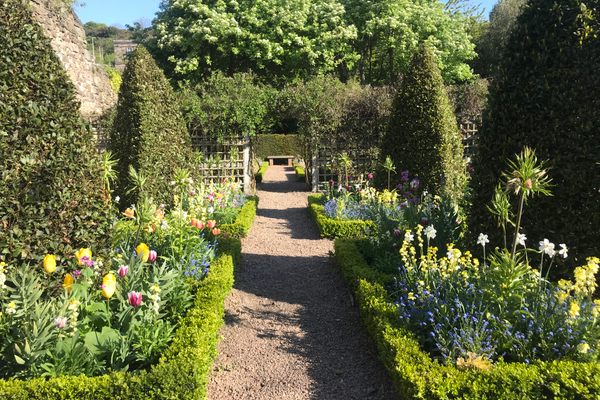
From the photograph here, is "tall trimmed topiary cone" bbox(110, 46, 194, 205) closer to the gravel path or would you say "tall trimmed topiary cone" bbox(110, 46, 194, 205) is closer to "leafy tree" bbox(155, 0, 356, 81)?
the gravel path

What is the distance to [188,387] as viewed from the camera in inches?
110

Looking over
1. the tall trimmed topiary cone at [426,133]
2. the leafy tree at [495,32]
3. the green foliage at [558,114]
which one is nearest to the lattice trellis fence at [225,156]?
the tall trimmed topiary cone at [426,133]

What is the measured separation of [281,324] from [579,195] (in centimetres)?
304

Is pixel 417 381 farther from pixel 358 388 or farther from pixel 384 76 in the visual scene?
pixel 384 76

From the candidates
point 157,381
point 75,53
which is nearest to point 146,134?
point 157,381

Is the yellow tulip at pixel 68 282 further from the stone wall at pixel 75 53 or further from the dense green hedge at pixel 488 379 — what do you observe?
the stone wall at pixel 75 53

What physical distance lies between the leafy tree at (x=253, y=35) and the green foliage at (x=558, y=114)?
682 inches

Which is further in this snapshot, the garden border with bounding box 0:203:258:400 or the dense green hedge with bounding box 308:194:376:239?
the dense green hedge with bounding box 308:194:376:239

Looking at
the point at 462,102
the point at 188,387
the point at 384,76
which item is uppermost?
the point at 384,76

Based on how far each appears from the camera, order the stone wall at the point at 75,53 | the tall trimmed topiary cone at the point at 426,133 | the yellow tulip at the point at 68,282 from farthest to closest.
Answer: the stone wall at the point at 75,53 → the tall trimmed topiary cone at the point at 426,133 → the yellow tulip at the point at 68,282

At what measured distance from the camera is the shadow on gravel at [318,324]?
136 inches

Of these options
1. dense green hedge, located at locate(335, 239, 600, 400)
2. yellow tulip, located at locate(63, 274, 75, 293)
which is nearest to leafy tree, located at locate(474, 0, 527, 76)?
dense green hedge, located at locate(335, 239, 600, 400)

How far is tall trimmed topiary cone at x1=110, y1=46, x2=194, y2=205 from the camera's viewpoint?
7.37 m

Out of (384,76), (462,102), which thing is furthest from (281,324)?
(384,76)
